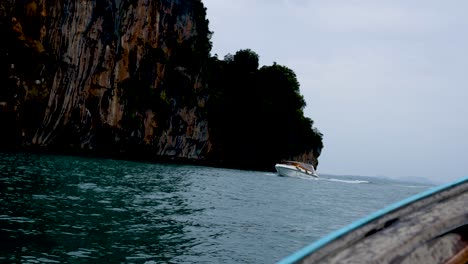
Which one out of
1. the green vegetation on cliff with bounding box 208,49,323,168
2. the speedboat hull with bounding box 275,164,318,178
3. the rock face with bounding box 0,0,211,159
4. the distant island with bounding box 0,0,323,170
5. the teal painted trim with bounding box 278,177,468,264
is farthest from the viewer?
the green vegetation on cliff with bounding box 208,49,323,168

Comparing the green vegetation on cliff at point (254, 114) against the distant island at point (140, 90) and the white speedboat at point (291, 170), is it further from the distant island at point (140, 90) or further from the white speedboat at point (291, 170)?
the white speedboat at point (291, 170)

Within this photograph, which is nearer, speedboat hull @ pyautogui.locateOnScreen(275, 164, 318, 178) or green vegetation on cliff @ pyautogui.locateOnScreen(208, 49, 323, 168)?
speedboat hull @ pyautogui.locateOnScreen(275, 164, 318, 178)

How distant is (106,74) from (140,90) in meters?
6.18

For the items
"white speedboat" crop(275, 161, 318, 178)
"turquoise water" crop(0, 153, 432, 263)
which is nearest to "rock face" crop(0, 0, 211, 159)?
"white speedboat" crop(275, 161, 318, 178)

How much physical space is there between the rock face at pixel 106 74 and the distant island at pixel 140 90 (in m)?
0.10

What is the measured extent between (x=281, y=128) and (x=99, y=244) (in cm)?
6329

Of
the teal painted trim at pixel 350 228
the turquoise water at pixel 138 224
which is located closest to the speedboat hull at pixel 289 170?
the turquoise water at pixel 138 224

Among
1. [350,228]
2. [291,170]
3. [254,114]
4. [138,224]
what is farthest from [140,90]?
[350,228]

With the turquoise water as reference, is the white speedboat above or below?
above

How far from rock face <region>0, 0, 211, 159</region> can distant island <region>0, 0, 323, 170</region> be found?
10 centimetres

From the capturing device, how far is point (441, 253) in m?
1.29

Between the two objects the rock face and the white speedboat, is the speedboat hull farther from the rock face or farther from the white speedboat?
the rock face

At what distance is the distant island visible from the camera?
3341cm

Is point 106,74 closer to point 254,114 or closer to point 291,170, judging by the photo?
point 291,170
